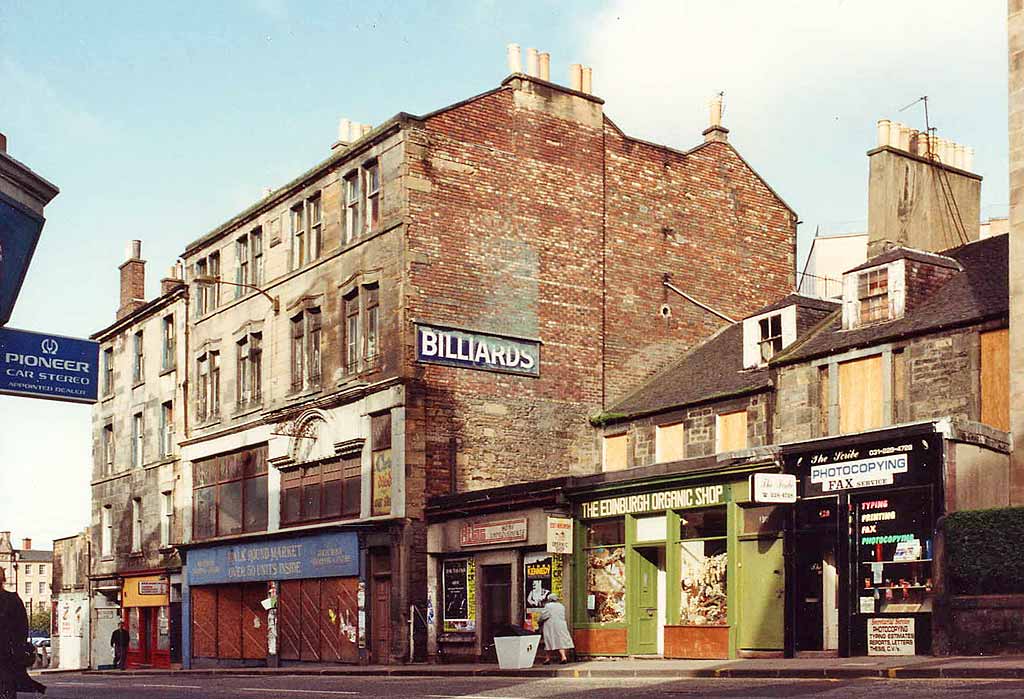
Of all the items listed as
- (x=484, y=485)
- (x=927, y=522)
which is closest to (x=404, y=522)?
(x=484, y=485)

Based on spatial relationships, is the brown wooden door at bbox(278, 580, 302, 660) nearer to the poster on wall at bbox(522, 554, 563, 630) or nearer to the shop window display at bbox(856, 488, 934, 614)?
the poster on wall at bbox(522, 554, 563, 630)

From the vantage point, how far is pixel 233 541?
138 feet

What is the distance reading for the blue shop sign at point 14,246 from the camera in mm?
17531

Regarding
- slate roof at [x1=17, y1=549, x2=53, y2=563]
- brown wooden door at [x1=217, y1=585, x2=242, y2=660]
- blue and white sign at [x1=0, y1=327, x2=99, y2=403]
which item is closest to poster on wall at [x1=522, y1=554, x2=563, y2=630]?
blue and white sign at [x1=0, y1=327, x2=99, y2=403]

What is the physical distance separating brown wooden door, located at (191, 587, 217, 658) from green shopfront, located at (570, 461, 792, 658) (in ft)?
57.0

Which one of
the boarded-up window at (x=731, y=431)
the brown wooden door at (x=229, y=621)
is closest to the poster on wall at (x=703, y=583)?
the boarded-up window at (x=731, y=431)

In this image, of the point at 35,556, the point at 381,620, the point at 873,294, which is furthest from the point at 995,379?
the point at 35,556

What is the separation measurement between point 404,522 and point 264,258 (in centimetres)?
1149

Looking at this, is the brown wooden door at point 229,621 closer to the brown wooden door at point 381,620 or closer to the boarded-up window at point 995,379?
the brown wooden door at point 381,620

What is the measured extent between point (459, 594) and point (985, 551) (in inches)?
578

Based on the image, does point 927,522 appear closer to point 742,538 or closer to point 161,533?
point 742,538

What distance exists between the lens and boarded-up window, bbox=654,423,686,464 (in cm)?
3300

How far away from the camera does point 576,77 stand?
38.4 m

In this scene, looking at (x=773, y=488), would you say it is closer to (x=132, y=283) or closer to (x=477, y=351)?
(x=477, y=351)
